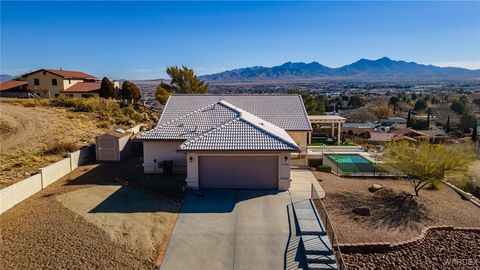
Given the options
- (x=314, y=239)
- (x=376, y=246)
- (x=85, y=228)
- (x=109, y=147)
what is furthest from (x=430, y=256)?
(x=109, y=147)

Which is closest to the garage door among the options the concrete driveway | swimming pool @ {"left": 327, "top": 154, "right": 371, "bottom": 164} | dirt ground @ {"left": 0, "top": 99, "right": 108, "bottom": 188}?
the concrete driveway

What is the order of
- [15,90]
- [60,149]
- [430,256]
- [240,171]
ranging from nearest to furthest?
[430,256], [240,171], [60,149], [15,90]

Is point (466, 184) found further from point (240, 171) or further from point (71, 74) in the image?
point (71, 74)

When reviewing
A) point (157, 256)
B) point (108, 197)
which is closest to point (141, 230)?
point (157, 256)

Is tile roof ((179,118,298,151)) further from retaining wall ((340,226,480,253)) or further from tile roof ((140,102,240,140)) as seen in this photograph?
retaining wall ((340,226,480,253))

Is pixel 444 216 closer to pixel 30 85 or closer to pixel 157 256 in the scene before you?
pixel 157 256

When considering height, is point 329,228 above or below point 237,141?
below

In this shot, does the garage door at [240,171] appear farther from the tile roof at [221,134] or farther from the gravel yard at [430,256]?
the gravel yard at [430,256]
